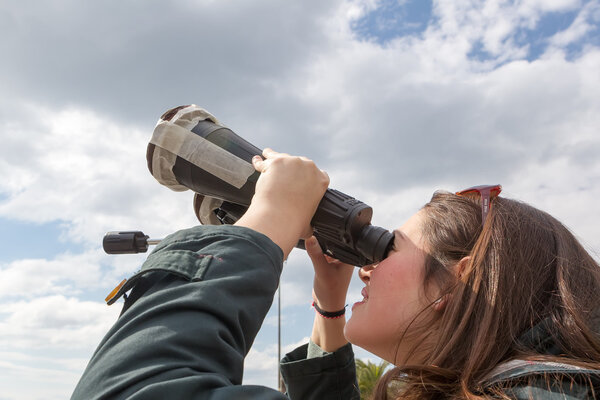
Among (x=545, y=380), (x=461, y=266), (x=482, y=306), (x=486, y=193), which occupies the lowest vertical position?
(x=545, y=380)

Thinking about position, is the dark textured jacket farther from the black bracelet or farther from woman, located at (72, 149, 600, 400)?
the black bracelet

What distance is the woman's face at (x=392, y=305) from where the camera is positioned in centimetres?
184

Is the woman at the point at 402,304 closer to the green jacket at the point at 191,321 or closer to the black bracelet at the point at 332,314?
the green jacket at the point at 191,321

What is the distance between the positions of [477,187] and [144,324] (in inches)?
58.0

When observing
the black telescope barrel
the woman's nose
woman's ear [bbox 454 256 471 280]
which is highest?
the black telescope barrel

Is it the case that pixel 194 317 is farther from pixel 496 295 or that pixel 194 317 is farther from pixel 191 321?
pixel 496 295

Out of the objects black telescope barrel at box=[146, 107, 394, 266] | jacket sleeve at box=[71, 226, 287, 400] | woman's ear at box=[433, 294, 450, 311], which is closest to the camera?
jacket sleeve at box=[71, 226, 287, 400]

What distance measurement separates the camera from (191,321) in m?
1.16

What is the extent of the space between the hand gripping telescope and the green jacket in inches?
23.3

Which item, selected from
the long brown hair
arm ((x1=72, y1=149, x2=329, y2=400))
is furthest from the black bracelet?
arm ((x1=72, y1=149, x2=329, y2=400))

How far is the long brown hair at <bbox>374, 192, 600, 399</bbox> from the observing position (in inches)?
58.1

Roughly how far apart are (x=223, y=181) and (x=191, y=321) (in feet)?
3.10

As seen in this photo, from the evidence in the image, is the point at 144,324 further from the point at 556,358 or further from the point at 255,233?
the point at 556,358

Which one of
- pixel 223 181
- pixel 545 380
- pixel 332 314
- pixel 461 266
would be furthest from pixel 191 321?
pixel 332 314
